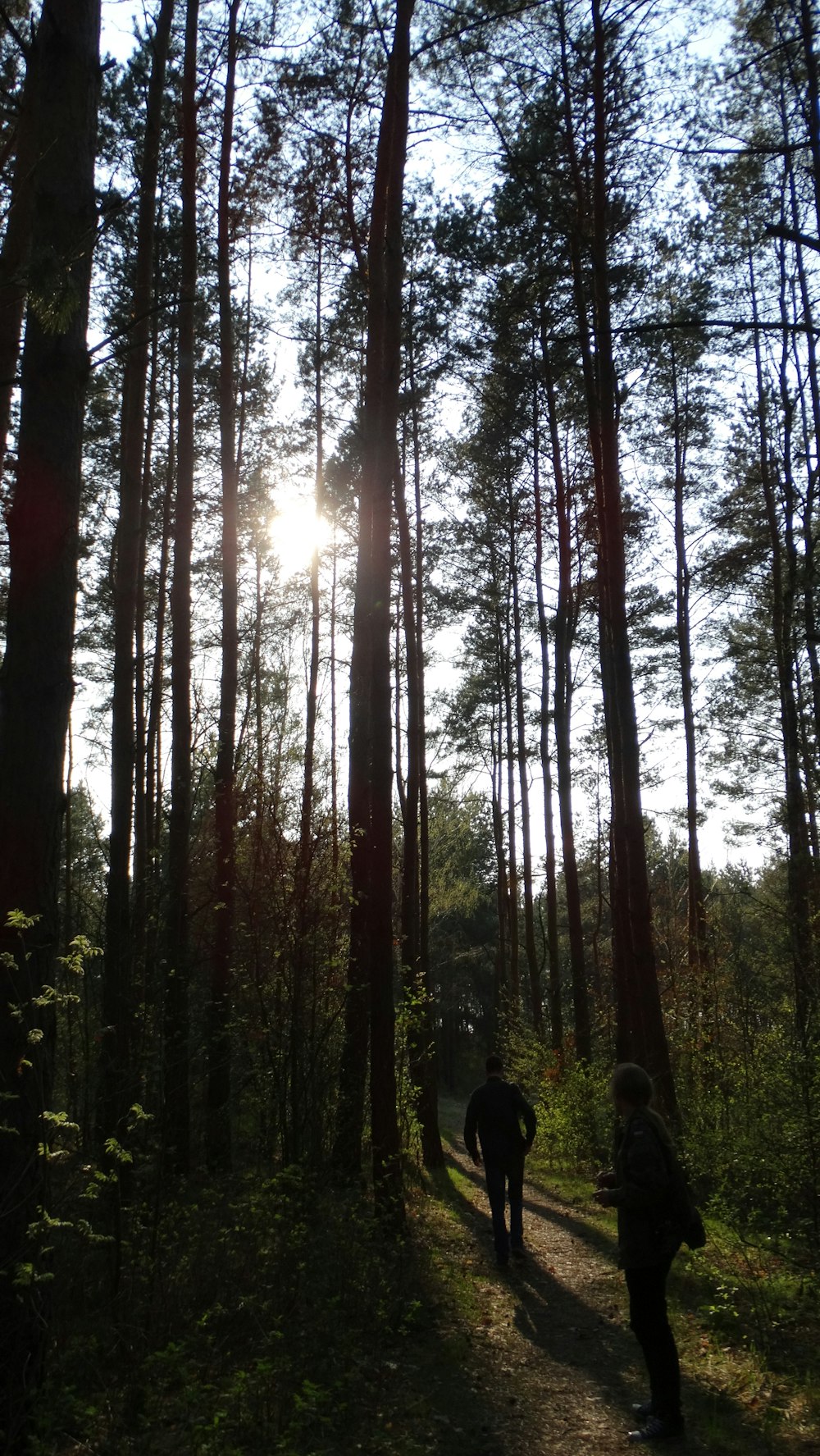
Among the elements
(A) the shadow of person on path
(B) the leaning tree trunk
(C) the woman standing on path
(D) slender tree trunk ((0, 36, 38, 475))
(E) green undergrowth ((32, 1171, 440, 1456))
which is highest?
(D) slender tree trunk ((0, 36, 38, 475))

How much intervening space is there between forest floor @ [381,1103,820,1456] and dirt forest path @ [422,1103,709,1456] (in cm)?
1

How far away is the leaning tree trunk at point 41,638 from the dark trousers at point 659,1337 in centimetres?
274

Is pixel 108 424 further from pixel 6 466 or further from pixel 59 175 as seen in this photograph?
pixel 59 175

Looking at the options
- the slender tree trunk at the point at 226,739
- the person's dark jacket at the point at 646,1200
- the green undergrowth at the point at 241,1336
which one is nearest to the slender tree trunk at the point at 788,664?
the slender tree trunk at the point at 226,739

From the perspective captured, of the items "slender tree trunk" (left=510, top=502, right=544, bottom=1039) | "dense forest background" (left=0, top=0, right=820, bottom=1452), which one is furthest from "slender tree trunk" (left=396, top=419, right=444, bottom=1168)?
"slender tree trunk" (left=510, top=502, right=544, bottom=1039)

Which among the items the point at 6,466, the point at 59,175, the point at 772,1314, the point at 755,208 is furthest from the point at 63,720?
the point at 755,208

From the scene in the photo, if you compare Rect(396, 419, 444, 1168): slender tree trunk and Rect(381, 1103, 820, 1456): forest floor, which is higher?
Rect(396, 419, 444, 1168): slender tree trunk

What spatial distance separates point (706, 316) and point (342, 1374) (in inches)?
482

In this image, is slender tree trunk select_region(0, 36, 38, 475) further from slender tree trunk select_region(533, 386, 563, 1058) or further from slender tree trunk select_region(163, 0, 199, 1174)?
slender tree trunk select_region(533, 386, 563, 1058)

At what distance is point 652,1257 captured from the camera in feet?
15.4

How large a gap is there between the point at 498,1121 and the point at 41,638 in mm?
5662

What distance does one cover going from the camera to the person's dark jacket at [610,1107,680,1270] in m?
4.71

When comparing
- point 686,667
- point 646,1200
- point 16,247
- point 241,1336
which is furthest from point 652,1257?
point 686,667

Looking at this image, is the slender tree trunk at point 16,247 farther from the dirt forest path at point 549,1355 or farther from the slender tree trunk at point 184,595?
the dirt forest path at point 549,1355
